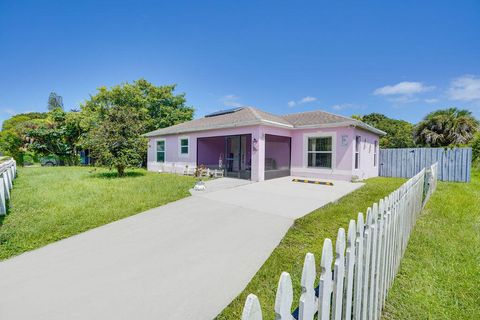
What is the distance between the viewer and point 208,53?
1633 cm

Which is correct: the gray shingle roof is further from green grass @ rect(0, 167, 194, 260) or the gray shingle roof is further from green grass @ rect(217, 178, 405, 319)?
green grass @ rect(0, 167, 194, 260)

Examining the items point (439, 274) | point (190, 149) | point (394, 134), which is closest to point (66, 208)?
point (439, 274)

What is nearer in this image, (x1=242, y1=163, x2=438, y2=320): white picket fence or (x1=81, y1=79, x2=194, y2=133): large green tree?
(x1=242, y1=163, x2=438, y2=320): white picket fence

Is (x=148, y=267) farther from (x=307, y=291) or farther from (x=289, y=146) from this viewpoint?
(x=289, y=146)

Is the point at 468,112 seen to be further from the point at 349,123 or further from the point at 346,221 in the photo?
the point at 346,221

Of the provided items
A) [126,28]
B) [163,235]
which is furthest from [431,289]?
[126,28]

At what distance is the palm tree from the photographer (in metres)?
17.4

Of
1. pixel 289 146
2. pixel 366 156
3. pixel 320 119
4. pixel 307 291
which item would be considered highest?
pixel 320 119

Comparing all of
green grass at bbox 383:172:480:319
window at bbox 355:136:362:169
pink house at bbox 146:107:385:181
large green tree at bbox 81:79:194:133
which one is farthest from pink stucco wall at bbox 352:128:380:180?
large green tree at bbox 81:79:194:133

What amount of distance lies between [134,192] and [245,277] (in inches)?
267

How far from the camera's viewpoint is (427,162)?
1377 cm

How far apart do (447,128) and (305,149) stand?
14.7 meters

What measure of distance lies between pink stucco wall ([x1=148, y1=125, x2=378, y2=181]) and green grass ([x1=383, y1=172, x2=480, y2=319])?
246 inches

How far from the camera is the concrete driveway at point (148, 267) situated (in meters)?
2.56
